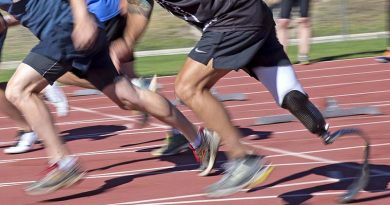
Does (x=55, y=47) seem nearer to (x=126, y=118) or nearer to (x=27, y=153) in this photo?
(x=27, y=153)

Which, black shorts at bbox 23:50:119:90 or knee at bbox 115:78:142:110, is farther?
knee at bbox 115:78:142:110

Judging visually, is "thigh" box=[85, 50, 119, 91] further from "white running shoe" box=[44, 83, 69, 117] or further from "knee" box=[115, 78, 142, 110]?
"white running shoe" box=[44, 83, 69, 117]

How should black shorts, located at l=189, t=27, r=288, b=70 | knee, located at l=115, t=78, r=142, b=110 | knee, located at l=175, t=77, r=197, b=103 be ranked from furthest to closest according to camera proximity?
knee, located at l=115, t=78, r=142, b=110
knee, located at l=175, t=77, r=197, b=103
black shorts, located at l=189, t=27, r=288, b=70

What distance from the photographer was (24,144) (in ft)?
27.1

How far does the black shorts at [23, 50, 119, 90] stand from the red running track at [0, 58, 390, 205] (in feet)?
2.54

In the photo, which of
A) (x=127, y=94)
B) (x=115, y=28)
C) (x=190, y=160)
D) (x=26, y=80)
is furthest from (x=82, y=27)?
(x=115, y=28)

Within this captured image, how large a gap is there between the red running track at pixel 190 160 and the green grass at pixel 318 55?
3234 mm

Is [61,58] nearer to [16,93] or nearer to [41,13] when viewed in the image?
[16,93]

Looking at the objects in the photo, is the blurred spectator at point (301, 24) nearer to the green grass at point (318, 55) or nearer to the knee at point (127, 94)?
the green grass at point (318, 55)

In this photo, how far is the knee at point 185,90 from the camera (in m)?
5.91

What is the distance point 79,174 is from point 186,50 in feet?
39.6

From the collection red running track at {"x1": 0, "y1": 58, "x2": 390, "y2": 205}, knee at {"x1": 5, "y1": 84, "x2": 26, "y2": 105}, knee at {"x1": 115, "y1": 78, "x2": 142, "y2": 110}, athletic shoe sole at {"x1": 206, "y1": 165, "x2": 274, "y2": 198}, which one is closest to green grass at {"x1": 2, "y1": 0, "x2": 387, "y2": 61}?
red running track at {"x1": 0, "y1": 58, "x2": 390, "y2": 205}

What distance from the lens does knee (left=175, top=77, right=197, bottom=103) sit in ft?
19.4

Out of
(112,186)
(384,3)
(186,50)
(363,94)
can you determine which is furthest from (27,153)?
(384,3)
